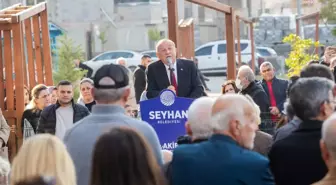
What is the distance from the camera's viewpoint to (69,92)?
11.5 m

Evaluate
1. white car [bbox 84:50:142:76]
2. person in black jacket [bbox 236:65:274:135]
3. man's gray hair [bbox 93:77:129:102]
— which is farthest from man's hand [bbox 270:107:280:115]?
white car [bbox 84:50:142:76]

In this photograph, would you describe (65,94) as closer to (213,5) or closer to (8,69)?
(8,69)

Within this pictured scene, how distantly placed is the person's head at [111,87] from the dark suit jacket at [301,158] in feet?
3.65

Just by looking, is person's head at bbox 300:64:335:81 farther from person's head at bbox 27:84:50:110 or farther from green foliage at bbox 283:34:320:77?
green foliage at bbox 283:34:320:77

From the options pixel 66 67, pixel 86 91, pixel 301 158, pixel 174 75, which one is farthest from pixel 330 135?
pixel 66 67

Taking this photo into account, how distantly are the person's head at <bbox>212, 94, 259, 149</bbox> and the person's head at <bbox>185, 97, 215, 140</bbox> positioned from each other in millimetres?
→ 361

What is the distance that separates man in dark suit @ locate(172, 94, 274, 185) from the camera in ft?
18.6

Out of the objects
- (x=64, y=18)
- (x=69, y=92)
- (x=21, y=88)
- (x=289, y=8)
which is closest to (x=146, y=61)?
(x=21, y=88)

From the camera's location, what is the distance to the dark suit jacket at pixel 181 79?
479 inches

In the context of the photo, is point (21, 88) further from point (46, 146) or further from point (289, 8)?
point (289, 8)

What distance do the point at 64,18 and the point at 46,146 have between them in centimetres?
4433

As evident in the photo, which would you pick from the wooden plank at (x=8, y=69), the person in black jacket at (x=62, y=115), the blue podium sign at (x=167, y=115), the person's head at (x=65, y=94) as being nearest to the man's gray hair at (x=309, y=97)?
the blue podium sign at (x=167, y=115)

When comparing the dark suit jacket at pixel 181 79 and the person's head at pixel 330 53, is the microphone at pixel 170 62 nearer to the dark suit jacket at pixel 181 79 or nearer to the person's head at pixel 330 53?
the dark suit jacket at pixel 181 79

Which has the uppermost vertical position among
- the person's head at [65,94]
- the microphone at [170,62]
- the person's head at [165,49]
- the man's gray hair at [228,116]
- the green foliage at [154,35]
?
the green foliage at [154,35]
